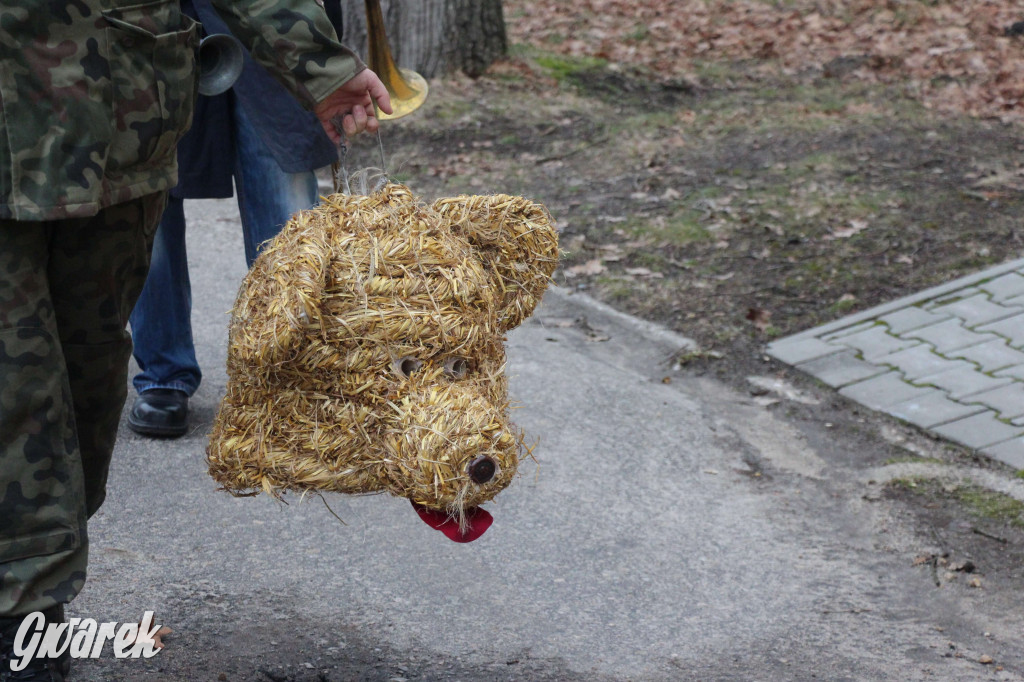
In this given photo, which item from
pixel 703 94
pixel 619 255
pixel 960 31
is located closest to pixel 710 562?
pixel 619 255

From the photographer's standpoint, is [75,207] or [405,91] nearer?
[75,207]

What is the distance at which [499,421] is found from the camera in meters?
2.28

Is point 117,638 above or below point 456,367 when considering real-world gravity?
below

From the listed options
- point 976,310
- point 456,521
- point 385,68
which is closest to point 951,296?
point 976,310

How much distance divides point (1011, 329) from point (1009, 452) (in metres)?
1.08

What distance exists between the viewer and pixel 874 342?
505 cm

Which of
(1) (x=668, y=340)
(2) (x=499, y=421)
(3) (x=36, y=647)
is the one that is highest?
(2) (x=499, y=421)

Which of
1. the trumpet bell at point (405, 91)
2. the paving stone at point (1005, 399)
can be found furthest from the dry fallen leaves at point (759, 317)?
the trumpet bell at point (405, 91)

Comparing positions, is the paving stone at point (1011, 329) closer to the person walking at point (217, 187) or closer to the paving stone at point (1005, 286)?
the paving stone at point (1005, 286)

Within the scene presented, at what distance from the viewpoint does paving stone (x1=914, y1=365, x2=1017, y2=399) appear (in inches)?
179

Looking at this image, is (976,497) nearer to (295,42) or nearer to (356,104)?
(356,104)

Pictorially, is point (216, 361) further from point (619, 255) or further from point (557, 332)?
point (619, 255)

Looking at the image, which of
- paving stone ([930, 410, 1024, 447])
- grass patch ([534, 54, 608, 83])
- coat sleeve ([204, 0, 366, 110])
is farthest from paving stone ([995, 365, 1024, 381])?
grass patch ([534, 54, 608, 83])

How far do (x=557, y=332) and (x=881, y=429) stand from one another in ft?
5.20
